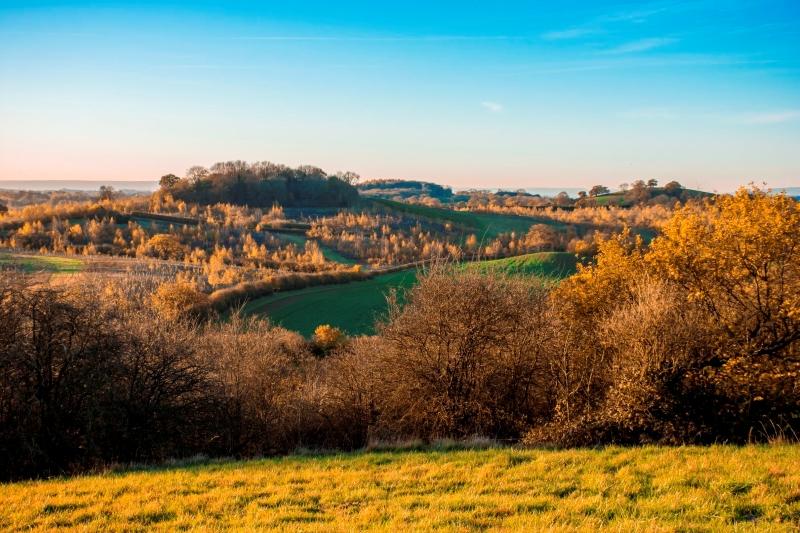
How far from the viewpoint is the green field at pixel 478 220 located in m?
103

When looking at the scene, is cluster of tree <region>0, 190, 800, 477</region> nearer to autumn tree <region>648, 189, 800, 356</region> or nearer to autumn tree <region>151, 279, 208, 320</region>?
autumn tree <region>648, 189, 800, 356</region>

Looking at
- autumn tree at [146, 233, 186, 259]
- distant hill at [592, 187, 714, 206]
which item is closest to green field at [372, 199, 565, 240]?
distant hill at [592, 187, 714, 206]

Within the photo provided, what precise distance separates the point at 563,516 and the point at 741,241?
393 inches

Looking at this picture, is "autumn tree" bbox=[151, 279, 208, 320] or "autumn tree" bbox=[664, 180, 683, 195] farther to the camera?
"autumn tree" bbox=[664, 180, 683, 195]

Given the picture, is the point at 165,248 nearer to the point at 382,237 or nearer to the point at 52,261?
the point at 52,261

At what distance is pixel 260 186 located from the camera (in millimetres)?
104188

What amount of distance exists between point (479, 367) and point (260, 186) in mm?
94335

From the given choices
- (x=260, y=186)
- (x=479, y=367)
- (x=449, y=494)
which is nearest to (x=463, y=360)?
(x=479, y=367)

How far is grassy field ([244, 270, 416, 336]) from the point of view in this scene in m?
42.2

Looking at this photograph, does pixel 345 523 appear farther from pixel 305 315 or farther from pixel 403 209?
pixel 403 209

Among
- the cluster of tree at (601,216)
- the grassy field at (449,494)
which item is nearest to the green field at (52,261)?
the grassy field at (449,494)

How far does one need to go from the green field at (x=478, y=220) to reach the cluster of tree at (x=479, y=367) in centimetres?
8230

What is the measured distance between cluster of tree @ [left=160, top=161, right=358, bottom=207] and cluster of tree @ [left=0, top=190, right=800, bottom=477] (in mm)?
87889

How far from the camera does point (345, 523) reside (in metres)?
7.19
